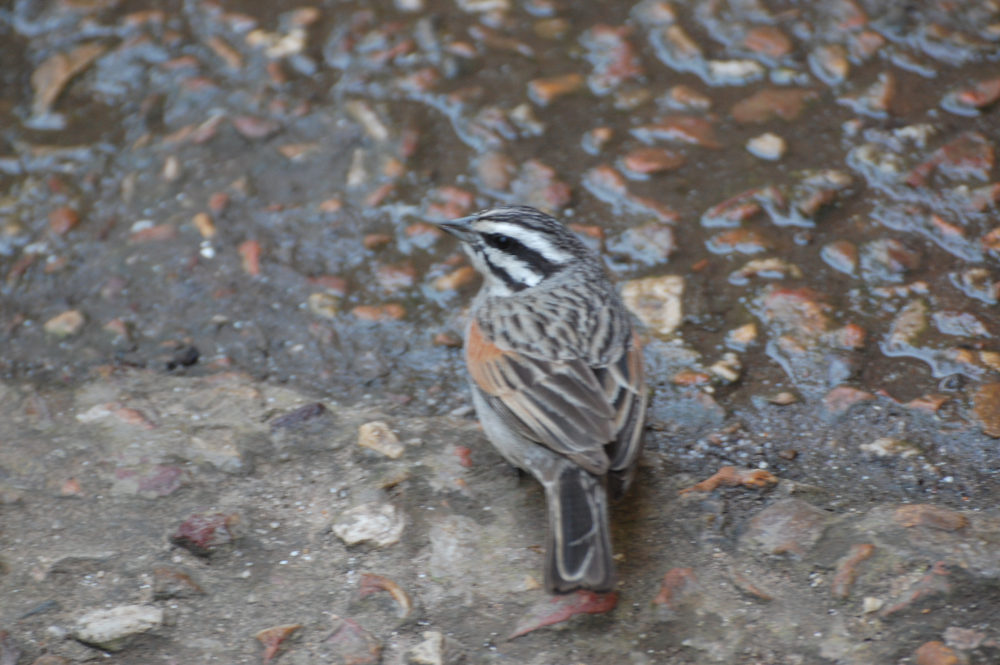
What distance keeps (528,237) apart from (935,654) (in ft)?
9.23

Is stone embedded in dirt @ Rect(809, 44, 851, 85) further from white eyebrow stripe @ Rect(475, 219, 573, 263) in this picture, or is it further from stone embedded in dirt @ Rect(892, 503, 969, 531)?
stone embedded in dirt @ Rect(892, 503, 969, 531)

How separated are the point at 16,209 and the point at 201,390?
7.40 feet

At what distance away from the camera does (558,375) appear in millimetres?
4746

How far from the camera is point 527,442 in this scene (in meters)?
4.55

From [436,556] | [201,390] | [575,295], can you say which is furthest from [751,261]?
[201,390]

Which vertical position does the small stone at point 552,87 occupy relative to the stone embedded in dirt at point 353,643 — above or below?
above

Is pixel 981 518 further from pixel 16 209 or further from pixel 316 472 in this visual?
pixel 16 209

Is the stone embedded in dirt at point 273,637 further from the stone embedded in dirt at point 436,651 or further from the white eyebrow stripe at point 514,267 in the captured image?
the white eyebrow stripe at point 514,267

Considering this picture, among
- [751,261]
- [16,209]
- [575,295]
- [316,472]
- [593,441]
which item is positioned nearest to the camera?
[593,441]

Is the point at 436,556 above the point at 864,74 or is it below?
below

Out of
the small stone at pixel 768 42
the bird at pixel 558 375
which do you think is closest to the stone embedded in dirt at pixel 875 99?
the small stone at pixel 768 42

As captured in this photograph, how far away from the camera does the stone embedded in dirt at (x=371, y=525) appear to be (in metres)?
4.52

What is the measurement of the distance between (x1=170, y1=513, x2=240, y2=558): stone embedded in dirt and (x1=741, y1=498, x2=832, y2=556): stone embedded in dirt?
2287mm

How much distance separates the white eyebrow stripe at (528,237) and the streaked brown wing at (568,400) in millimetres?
694
